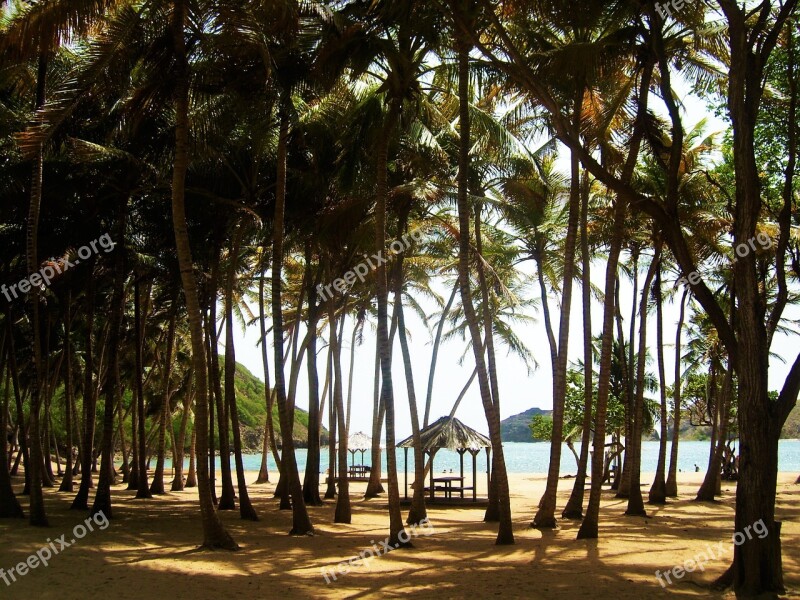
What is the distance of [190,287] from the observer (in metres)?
12.0

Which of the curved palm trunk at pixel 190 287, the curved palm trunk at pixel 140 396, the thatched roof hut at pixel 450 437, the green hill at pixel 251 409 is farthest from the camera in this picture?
the green hill at pixel 251 409

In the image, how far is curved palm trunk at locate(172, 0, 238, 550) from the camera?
12.0 meters

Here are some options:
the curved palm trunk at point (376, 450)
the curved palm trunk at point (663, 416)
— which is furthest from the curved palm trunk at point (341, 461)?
the curved palm trunk at point (663, 416)

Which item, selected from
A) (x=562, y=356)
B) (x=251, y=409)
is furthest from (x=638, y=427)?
(x=251, y=409)

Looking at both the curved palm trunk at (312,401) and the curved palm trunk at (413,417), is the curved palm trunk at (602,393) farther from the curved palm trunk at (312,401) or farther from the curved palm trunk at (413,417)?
the curved palm trunk at (312,401)

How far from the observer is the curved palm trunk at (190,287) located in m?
12.0

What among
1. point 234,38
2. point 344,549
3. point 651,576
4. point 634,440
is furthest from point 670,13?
point 634,440

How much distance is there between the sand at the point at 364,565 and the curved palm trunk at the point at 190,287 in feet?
1.52

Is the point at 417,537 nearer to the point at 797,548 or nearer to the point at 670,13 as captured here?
the point at 797,548

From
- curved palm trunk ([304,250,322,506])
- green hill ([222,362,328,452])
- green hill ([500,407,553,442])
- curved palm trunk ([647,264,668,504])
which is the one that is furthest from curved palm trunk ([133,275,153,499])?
green hill ([500,407,553,442])

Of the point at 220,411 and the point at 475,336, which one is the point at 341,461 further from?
the point at 475,336

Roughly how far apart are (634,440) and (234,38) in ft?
48.0

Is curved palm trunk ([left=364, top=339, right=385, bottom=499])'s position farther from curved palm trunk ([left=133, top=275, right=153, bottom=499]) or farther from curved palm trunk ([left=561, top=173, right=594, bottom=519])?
curved palm trunk ([left=561, top=173, right=594, bottom=519])

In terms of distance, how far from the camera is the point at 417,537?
1477 centimetres
